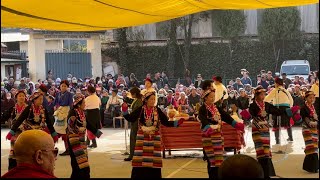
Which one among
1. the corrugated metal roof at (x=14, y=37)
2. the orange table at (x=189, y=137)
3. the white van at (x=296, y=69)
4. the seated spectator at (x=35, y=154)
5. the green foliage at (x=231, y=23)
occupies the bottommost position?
the orange table at (x=189, y=137)

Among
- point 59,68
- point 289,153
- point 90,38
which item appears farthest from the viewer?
point 59,68

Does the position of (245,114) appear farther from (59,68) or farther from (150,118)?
(59,68)

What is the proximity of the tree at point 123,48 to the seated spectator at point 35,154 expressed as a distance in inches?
1120

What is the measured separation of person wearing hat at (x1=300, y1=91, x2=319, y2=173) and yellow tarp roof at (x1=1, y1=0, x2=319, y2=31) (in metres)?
1.52

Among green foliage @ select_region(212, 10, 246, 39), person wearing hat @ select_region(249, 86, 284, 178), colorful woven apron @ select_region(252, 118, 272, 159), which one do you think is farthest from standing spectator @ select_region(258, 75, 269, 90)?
green foliage @ select_region(212, 10, 246, 39)

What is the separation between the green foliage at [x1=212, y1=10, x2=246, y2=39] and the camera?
102 feet

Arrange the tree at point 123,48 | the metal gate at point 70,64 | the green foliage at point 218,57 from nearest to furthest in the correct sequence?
the metal gate at point 70,64, the green foliage at point 218,57, the tree at point 123,48

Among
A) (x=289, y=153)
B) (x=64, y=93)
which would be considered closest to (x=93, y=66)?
(x=64, y=93)

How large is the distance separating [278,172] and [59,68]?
18481 millimetres

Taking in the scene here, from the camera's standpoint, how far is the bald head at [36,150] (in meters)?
3.42

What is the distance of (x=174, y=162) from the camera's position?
1135 centimetres

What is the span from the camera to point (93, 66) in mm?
26422

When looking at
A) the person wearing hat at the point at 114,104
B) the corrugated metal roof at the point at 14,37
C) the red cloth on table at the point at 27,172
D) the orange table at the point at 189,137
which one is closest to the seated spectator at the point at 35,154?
the red cloth on table at the point at 27,172

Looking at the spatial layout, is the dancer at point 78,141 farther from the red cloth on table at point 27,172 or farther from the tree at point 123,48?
the tree at point 123,48
